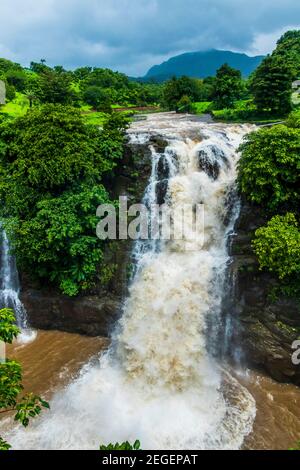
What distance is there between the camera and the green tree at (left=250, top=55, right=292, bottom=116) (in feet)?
62.0

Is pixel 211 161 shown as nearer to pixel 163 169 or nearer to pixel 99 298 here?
pixel 163 169

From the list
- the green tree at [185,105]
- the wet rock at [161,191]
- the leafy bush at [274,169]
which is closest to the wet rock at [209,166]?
the wet rock at [161,191]

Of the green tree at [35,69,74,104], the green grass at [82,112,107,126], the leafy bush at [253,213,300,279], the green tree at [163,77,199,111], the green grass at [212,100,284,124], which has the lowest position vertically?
the leafy bush at [253,213,300,279]

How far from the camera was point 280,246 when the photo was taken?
9.48 meters

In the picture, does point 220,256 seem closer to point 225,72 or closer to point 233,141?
point 233,141

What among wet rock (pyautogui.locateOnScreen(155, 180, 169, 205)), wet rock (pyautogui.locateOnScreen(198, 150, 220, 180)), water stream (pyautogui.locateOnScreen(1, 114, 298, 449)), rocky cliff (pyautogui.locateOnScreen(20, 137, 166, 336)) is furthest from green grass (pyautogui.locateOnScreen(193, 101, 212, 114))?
wet rock (pyautogui.locateOnScreen(155, 180, 169, 205))

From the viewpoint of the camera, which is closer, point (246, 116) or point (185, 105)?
point (246, 116)

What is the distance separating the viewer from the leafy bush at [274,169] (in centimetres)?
1041

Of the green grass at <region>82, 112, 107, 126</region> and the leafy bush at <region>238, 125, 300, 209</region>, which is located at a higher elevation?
the green grass at <region>82, 112, 107, 126</region>

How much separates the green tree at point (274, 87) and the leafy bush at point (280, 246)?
36.8ft

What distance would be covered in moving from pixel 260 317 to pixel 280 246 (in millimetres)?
2166

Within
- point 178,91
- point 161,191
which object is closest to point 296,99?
point 178,91

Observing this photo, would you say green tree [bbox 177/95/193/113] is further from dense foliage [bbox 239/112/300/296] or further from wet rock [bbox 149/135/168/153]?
dense foliage [bbox 239/112/300/296]

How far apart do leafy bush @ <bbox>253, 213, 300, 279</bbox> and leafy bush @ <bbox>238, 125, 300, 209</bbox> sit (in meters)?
0.72
